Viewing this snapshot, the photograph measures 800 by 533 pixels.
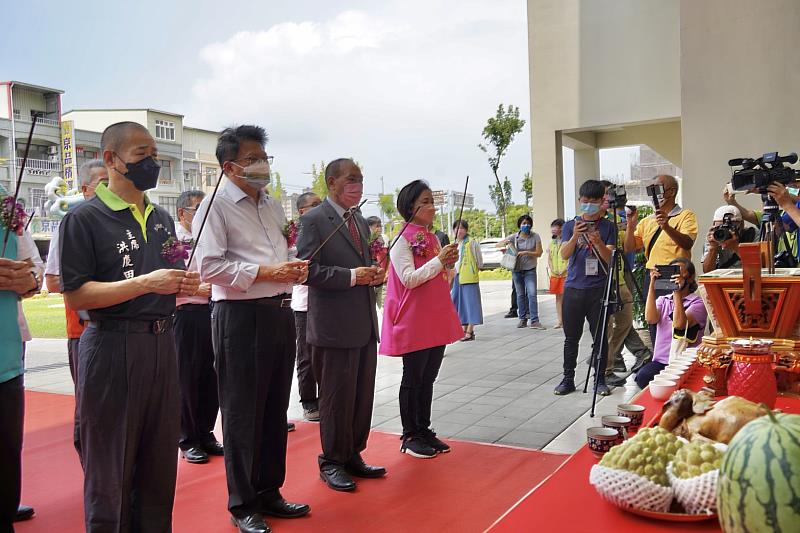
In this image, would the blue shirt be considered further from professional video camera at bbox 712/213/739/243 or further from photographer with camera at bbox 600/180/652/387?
professional video camera at bbox 712/213/739/243

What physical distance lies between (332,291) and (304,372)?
5.76 ft

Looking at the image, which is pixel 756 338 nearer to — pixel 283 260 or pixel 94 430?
pixel 283 260

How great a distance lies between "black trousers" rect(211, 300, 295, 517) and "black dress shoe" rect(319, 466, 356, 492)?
0.47 meters

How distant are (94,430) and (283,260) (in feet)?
3.74

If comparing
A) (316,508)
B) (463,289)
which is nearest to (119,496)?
(316,508)

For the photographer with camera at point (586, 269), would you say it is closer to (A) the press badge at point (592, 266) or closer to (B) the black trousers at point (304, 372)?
(A) the press badge at point (592, 266)

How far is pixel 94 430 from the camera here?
2102 millimetres

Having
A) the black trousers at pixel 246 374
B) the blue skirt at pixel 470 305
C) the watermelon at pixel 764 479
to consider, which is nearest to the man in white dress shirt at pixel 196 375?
the black trousers at pixel 246 374

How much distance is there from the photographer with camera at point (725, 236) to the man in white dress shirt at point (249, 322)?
1.98 metres

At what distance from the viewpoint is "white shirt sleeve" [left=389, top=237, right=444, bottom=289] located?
376cm

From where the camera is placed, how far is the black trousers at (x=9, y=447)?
2602mm

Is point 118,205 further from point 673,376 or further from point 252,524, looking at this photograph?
point 673,376

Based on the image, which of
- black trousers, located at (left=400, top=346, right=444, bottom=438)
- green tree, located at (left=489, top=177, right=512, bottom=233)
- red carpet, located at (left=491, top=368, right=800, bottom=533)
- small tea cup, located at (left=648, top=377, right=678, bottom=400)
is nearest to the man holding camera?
black trousers, located at (left=400, top=346, right=444, bottom=438)

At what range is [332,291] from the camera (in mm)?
3316
